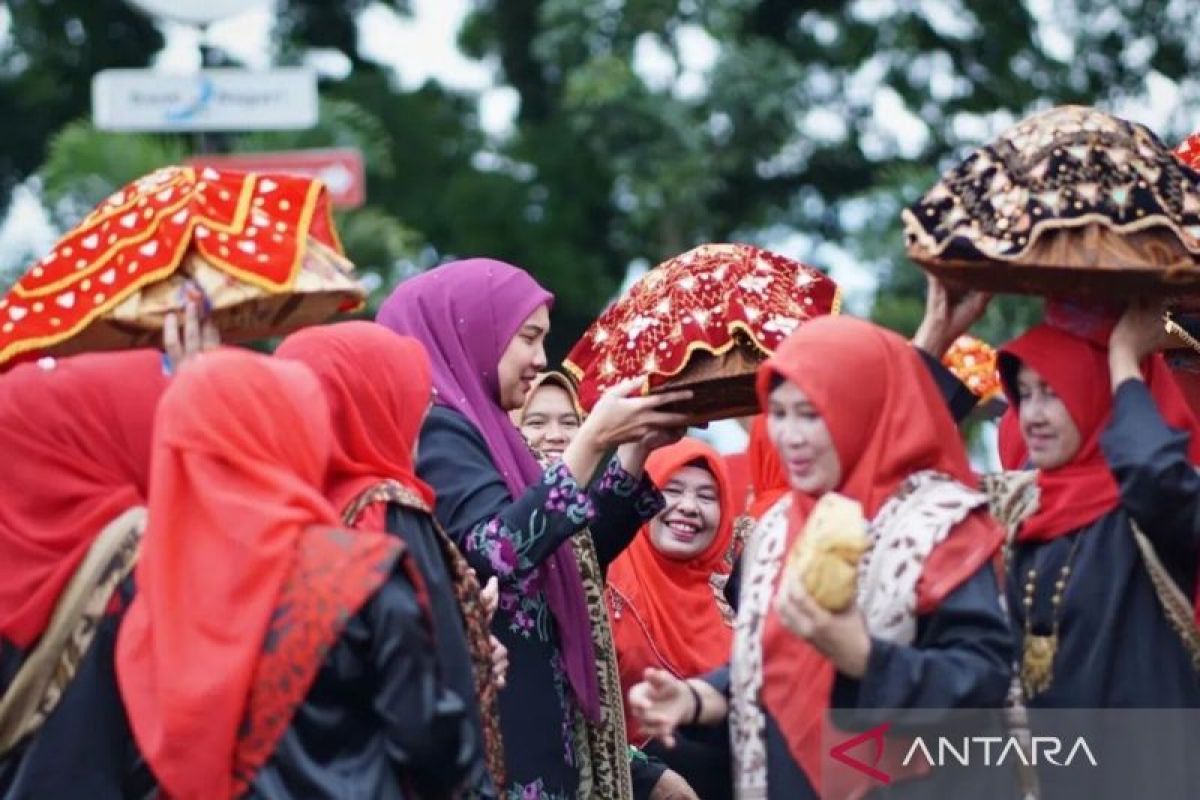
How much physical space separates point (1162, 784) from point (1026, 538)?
0.60 metres

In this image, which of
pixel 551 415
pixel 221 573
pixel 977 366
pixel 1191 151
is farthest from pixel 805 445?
pixel 977 366

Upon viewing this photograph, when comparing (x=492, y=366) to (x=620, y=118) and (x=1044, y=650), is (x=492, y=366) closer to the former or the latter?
(x=1044, y=650)

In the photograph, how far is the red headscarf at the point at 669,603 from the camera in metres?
7.43

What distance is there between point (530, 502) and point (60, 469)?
1.13 meters

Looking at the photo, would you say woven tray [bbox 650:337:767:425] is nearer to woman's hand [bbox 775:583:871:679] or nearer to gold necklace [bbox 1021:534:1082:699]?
gold necklace [bbox 1021:534:1082:699]

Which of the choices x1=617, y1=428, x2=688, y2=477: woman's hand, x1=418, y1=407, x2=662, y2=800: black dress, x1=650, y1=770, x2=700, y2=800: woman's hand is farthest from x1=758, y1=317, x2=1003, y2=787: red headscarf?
x1=650, y1=770, x2=700, y2=800: woman's hand

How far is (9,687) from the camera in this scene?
17.5 feet

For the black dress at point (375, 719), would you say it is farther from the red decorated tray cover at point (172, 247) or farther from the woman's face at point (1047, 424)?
the woman's face at point (1047, 424)

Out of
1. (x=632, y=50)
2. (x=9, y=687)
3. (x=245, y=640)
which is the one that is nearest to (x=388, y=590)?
(x=245, y=640)

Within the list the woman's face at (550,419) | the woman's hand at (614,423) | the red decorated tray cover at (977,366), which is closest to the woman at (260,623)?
the woman's hand at (614,423)

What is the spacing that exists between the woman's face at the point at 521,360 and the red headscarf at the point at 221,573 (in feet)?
4.57

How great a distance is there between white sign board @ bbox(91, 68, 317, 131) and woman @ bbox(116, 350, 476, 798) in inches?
191

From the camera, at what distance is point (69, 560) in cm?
534

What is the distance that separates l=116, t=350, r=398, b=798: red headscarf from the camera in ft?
16.1
